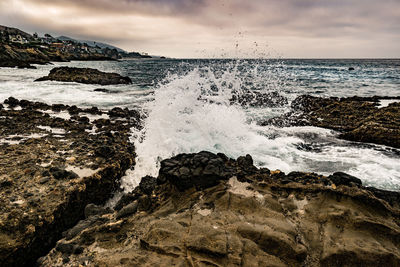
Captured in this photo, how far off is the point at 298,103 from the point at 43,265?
1796 cm

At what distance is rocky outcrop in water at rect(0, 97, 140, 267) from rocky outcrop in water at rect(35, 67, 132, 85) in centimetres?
2022

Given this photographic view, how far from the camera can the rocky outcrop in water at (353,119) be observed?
9.37m

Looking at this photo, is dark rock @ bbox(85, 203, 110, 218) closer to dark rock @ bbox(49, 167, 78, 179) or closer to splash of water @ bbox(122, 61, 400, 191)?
dark rock @ bbox(49, 167, 78, 179)

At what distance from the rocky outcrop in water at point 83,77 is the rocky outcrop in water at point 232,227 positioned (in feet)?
90.5

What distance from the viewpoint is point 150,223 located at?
12.0ft

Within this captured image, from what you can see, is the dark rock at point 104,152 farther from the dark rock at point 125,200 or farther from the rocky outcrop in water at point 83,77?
the rocky outcrop in water at point 83,77

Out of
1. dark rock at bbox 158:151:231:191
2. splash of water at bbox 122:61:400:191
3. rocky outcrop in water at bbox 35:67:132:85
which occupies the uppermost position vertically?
rocky outcrop in water at bbox 35:67:132:85

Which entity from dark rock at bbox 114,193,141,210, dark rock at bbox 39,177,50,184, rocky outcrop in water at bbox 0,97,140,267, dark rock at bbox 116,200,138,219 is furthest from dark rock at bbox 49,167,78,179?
dark rock at bbox 116,200,138,219

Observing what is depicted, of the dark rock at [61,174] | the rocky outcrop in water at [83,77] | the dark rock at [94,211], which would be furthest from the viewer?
the rocky outcrop in water at [83,77]

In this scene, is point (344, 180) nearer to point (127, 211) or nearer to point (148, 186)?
point (148, 186)

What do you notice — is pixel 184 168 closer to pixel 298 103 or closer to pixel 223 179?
pixel 223 179

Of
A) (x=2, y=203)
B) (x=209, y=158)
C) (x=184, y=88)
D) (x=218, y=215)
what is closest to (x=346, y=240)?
(x=218, y=215)

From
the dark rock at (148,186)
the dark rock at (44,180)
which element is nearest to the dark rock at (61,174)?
the dark rock at (44,180)

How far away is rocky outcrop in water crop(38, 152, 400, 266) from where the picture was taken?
9.56ft
